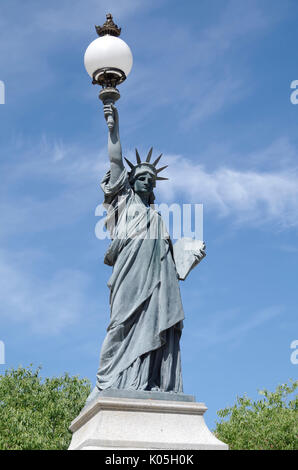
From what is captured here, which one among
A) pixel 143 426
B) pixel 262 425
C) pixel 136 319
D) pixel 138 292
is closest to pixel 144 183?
pixel 138 292

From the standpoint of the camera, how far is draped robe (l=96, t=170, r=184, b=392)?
10.2 m

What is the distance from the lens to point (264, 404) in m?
27.6

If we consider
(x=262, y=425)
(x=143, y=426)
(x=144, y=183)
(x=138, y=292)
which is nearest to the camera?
(x=143, y=426)

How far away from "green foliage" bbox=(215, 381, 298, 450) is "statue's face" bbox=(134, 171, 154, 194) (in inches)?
622

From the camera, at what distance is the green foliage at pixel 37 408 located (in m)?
24.0

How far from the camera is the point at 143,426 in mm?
9320

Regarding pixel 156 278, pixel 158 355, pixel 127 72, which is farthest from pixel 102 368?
pixel 127 72

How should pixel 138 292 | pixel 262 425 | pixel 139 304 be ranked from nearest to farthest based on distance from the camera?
pixel 139 304 < pixel 138 292 < pixel 262 425

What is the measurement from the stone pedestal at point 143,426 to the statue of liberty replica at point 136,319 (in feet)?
0.04

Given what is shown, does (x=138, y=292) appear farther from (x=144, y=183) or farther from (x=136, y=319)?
(x=144, y=183)

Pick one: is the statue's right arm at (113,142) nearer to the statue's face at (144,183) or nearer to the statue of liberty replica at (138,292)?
the statue of liberty replica at (138,292)

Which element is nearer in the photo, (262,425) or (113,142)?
(113,142)

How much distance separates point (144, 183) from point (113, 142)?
0.87 m
